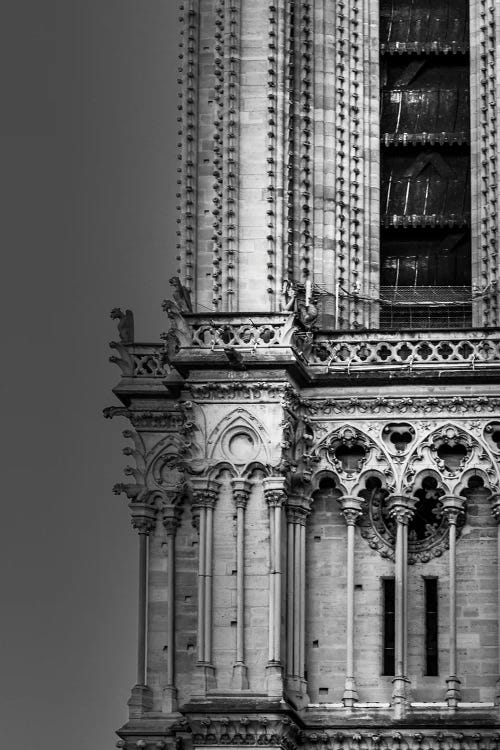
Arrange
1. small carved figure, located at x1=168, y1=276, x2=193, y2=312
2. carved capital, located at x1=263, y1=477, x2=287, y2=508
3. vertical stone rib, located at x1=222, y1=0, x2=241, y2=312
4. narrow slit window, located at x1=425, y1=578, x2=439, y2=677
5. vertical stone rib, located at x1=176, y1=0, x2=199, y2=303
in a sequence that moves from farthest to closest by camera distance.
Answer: vertical stone rib, located at x1=176, y1=0, x2=199, y2=303 → vertical stone rib, located at x1=222, y1=0, x2=241, y2=312 → small carved figure, located at x1=168, y1=276, x2=193, y2=312 → narrow slit window, located at x1=425, y1=578, x2=439, y2=677 → carved capital, located at x1=263, y1=477, x2=287, y2=508

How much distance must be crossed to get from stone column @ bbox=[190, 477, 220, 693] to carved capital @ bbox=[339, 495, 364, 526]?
1702 mm

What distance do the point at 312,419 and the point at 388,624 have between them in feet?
8.91

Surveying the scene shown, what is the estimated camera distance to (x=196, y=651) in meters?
44.6

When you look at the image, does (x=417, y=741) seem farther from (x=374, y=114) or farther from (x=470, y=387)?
(x=374, y=114)

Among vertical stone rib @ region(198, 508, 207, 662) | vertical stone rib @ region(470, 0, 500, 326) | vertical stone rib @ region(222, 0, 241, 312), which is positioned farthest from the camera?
vertical stone rib @ region(470, 0, 500, 326)

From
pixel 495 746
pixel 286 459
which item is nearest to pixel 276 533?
pixel 286 459

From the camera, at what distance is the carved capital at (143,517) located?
150 ft

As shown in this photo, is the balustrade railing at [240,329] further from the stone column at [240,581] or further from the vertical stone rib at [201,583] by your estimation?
the vertical stone rib at [201,583]

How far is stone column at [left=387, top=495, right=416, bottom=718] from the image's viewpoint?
145 feet

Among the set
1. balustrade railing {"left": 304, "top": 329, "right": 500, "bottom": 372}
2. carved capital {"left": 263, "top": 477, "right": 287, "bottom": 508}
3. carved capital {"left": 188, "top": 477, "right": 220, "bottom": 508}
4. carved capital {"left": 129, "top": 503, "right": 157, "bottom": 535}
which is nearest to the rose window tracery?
carved capital {"left": 263, "top": 477, "right": 287, "bottom": 508}

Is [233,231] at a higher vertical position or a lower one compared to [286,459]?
higher

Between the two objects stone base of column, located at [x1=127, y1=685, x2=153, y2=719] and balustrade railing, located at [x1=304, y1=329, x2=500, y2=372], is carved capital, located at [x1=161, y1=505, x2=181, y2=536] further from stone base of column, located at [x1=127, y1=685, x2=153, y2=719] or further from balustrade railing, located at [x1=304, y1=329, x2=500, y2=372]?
balustrade railing, located at [x1=304, y1=329, x2=500, y2=372]

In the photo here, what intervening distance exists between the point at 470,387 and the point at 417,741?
4.50 m

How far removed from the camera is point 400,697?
44.3 meters
